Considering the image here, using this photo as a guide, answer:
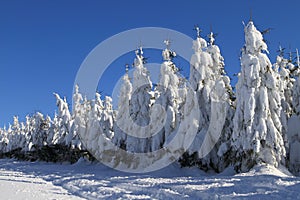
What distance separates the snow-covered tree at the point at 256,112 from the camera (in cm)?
2539

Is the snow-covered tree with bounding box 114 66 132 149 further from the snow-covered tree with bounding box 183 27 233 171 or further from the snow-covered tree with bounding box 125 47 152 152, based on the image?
the snow-covered tree with bounding box 183 27 233 171

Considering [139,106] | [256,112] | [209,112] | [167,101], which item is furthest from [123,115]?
[256,112]

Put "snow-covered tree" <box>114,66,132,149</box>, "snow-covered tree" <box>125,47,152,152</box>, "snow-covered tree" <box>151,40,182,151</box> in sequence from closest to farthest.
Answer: "snow-covered tree" <box>151,40,182,151</box>
"snow-covered tree" <box>125,47,152,152</box>
"snow-covered tree" <box>114,66,132,149</box>

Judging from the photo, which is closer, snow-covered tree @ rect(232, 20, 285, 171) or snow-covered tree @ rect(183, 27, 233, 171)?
snow-covered tree @ rect(232, 20, 285, 171)

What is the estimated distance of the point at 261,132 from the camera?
25359 millimetres

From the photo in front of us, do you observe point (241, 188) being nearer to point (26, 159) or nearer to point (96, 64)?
point (96, 64)

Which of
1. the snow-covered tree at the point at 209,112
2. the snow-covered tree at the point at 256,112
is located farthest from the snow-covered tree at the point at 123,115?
the snow-covered tree at the point at 256,112

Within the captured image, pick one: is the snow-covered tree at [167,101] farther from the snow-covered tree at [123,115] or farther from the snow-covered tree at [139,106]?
the snow-covered tree at [123,115]

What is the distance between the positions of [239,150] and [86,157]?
1123 inches

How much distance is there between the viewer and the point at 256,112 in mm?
26375

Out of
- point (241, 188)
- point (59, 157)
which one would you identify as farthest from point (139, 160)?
point (59, 157)

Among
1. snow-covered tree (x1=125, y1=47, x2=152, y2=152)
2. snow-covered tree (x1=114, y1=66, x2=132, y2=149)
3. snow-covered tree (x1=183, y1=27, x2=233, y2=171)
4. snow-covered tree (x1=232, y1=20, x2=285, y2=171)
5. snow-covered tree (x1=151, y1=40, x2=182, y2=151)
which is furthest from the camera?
snow-covered tree (x1=114, y1=66, x2=132, y2=149)

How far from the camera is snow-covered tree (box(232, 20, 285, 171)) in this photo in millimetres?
25391

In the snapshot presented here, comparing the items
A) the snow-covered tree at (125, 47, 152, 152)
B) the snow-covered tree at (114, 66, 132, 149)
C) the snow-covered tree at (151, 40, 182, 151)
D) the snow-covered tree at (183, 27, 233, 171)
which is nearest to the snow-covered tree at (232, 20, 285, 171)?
the snow-covered tree at (183, 27, 233, 171)
